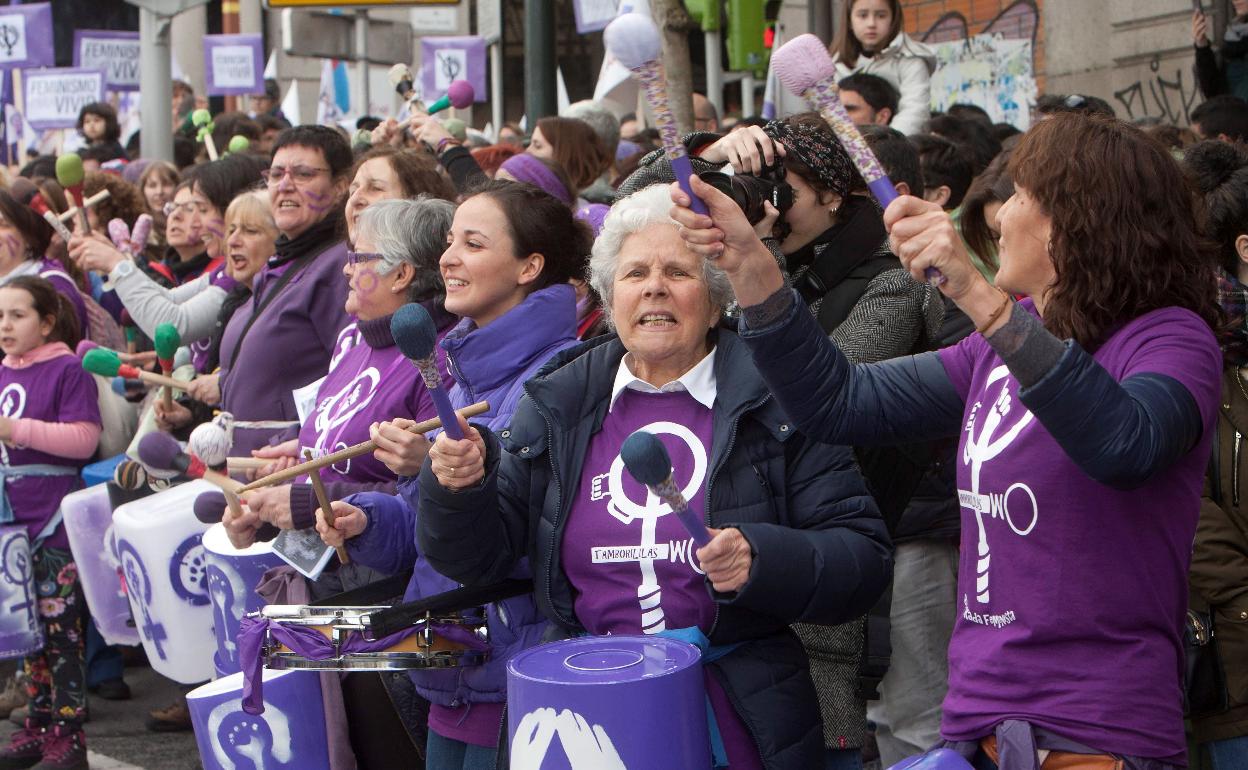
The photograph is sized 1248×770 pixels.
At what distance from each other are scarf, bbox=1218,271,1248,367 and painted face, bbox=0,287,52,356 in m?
4.32

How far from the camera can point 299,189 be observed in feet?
16.0

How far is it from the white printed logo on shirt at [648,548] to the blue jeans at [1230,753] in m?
1.10

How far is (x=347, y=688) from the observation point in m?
3.54

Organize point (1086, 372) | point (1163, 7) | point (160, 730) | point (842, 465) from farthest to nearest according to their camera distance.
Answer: point (1163, 7) < point (160, 730) < point (842, 465) < point (1086, 372)

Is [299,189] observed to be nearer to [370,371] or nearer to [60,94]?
[370,371]

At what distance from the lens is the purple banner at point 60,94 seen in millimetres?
13398

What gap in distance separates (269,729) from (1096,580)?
2002mm

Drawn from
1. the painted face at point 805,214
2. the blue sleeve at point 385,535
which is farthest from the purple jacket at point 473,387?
the painted face at point 805,214

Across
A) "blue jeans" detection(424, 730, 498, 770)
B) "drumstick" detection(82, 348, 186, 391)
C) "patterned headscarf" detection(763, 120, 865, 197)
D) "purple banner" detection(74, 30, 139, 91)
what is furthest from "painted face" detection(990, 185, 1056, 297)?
"purple banner" detection(74, 30, 139, 91)

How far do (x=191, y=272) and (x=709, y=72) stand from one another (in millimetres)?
6178

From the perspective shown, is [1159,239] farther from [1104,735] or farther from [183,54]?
[183,54]

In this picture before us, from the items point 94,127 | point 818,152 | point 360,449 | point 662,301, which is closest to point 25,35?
point 94,127

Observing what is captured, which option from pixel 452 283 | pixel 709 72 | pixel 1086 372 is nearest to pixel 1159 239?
pixel 1086 372

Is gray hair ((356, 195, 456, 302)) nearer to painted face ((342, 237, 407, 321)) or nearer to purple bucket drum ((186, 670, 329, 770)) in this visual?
painted face ((342, 237, 407, 321))
